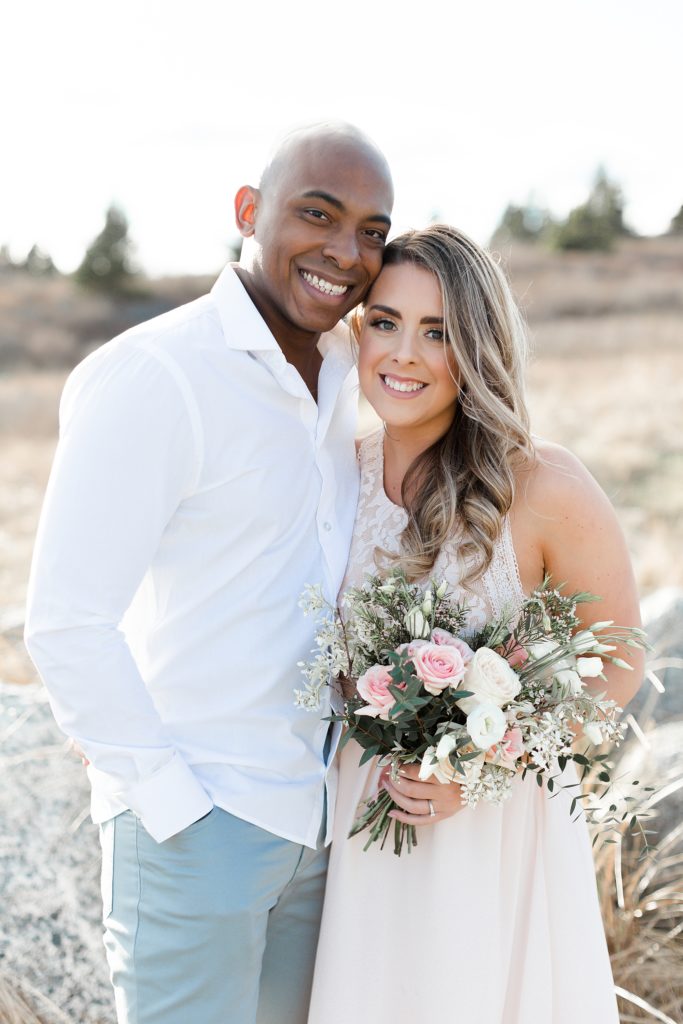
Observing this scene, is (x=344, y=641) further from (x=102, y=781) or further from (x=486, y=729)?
(x=102, y=781)

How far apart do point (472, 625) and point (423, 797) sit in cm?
49

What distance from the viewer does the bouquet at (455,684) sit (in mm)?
2209

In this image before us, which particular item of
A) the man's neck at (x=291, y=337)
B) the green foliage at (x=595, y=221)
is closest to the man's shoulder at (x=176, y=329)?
the man's neck at (x=291, y=337)

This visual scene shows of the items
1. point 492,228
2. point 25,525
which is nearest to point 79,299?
point 492,228

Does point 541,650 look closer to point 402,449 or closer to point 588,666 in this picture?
point 588,666

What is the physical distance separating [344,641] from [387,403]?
794 millimetres

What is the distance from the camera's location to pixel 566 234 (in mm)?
30891

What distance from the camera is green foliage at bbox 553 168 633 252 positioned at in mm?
30172

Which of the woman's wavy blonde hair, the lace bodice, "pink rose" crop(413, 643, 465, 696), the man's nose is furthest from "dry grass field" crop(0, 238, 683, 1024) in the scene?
"pink rose" crop(413, 643, 465, 696)

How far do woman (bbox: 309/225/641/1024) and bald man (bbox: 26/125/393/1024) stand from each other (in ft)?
0.53

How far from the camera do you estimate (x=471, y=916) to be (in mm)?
2547

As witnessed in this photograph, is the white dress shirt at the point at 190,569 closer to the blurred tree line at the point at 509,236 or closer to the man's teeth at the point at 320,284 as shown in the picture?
the man's teeth at the point at 320,284

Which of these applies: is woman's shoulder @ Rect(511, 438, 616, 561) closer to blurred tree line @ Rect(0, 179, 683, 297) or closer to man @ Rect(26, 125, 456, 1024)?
man @ Rect(26, 125, 456, 1024)

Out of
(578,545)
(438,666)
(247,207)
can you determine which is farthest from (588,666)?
(247,207)
